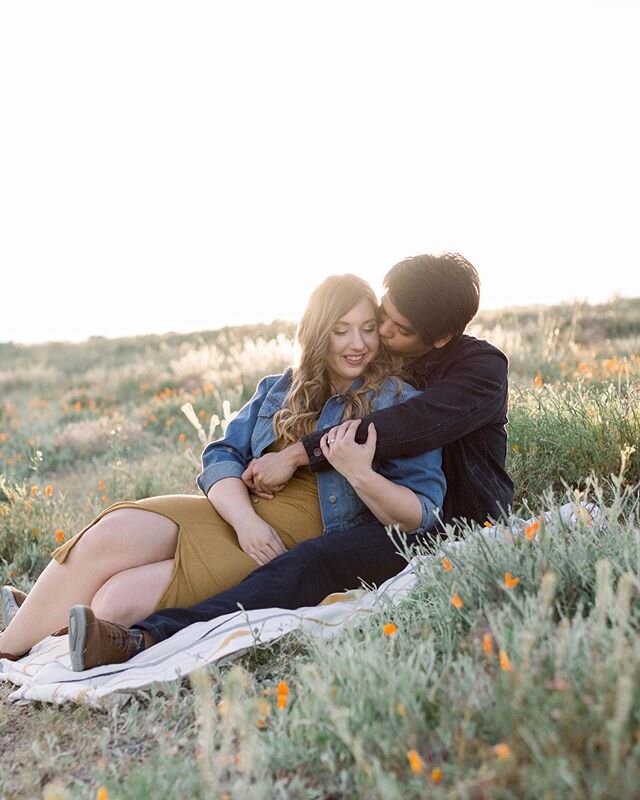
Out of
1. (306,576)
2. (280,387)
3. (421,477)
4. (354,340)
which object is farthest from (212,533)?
(354,340)

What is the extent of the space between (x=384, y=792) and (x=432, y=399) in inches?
85.2

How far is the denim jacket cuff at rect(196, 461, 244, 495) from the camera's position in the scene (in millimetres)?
3986

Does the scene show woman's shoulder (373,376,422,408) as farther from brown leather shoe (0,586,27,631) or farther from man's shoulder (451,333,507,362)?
brown leather shoe (0,586,27,631)

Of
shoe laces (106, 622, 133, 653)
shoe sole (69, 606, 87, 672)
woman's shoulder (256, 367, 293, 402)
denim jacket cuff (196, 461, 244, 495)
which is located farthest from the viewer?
woman's shoulder (256, 367, 293, 402)

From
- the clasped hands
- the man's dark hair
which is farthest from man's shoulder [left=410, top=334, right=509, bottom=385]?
the clasped hands

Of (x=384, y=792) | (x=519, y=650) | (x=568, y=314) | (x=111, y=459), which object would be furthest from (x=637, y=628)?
(x=568, y=314)

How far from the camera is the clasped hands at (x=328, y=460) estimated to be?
3561mm

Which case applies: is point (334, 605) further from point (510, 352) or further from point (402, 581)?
point (510, 352)

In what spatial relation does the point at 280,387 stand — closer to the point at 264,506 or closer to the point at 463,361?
the point at 264,506

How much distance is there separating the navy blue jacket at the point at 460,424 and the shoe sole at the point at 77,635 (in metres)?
1.18

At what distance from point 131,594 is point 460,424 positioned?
152 cm

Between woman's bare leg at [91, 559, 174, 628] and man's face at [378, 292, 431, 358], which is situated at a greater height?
man's face at [378, 292, 431, 358]

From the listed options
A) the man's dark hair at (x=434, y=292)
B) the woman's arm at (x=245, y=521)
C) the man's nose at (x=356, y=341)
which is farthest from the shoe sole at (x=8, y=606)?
the man's dark hair at (x=434, y=292)

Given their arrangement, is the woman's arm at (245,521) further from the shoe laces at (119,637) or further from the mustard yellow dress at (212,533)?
the shoe laces at (119,637)
